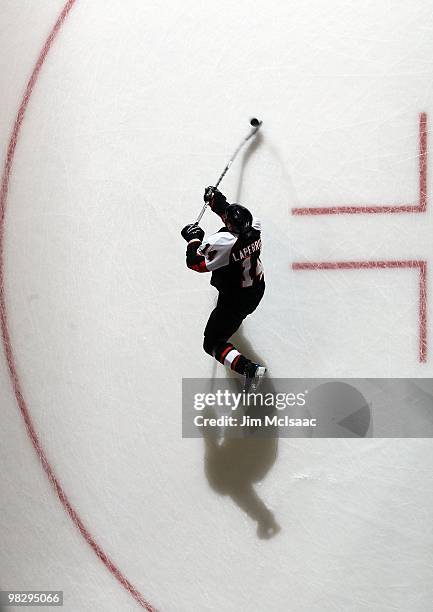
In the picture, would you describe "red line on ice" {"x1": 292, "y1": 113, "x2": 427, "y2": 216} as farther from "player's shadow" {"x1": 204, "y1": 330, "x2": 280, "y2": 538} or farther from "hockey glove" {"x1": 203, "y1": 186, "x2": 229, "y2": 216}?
"player's shadow" {"x1": 204, "y1": 330, "x2": 280, "y2": 538}

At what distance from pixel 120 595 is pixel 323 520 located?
1.04 m

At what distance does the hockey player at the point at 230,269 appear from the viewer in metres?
3.91

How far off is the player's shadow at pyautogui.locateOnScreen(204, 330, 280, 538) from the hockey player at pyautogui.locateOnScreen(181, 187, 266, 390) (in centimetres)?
22

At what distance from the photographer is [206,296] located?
14.5 feet

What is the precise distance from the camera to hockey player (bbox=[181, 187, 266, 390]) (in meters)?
3.91

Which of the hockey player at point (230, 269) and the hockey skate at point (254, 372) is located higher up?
the hockey player at point (230, 269)

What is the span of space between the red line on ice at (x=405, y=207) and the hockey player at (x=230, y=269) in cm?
52

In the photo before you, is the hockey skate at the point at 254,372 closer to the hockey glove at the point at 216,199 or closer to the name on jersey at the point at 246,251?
the name on jersey at the point at 246,251

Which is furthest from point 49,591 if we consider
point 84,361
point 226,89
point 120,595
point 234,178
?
point 226,89

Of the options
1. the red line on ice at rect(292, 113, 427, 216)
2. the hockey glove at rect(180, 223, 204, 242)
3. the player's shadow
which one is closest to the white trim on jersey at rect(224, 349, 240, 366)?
the player's shadow

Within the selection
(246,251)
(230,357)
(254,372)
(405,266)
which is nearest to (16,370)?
(230,357)

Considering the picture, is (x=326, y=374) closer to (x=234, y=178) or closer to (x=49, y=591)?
(x=234, y=178)

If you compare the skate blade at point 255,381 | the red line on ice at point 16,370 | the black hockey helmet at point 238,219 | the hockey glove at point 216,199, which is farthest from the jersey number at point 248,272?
the red line on ice at point 16,370

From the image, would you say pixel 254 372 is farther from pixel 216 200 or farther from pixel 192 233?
pixel 216 200
